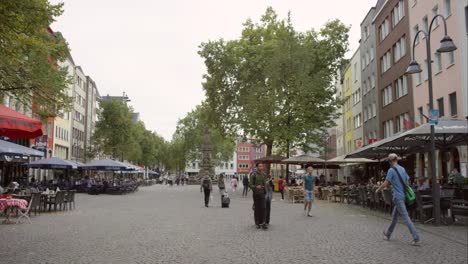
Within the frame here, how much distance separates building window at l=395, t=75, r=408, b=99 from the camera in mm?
40006

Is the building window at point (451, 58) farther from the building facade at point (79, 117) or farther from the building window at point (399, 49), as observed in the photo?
the building facade at point (79, 117)

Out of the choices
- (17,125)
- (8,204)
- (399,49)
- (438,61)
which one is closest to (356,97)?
(399,49)

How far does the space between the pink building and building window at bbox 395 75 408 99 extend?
2394mm

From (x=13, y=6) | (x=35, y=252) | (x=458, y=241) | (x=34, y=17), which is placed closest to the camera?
(x=35, y=252)

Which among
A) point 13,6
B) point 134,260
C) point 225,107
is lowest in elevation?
point 134,260

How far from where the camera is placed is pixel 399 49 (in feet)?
136

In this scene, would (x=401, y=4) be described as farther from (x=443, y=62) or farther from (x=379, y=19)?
(x=443, y=62)

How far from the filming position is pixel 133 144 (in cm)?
7131

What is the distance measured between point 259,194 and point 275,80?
28203 mm

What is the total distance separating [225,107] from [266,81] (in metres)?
5.20

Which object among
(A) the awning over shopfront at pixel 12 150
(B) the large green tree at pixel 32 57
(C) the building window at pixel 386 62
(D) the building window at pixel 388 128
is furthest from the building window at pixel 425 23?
(A) the awning over shopfront at pixel 12 150

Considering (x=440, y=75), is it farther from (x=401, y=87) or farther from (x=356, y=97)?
(x=356, y=97)

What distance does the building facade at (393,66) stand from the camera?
129ft

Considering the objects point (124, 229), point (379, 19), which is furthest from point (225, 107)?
point (124, 229)
